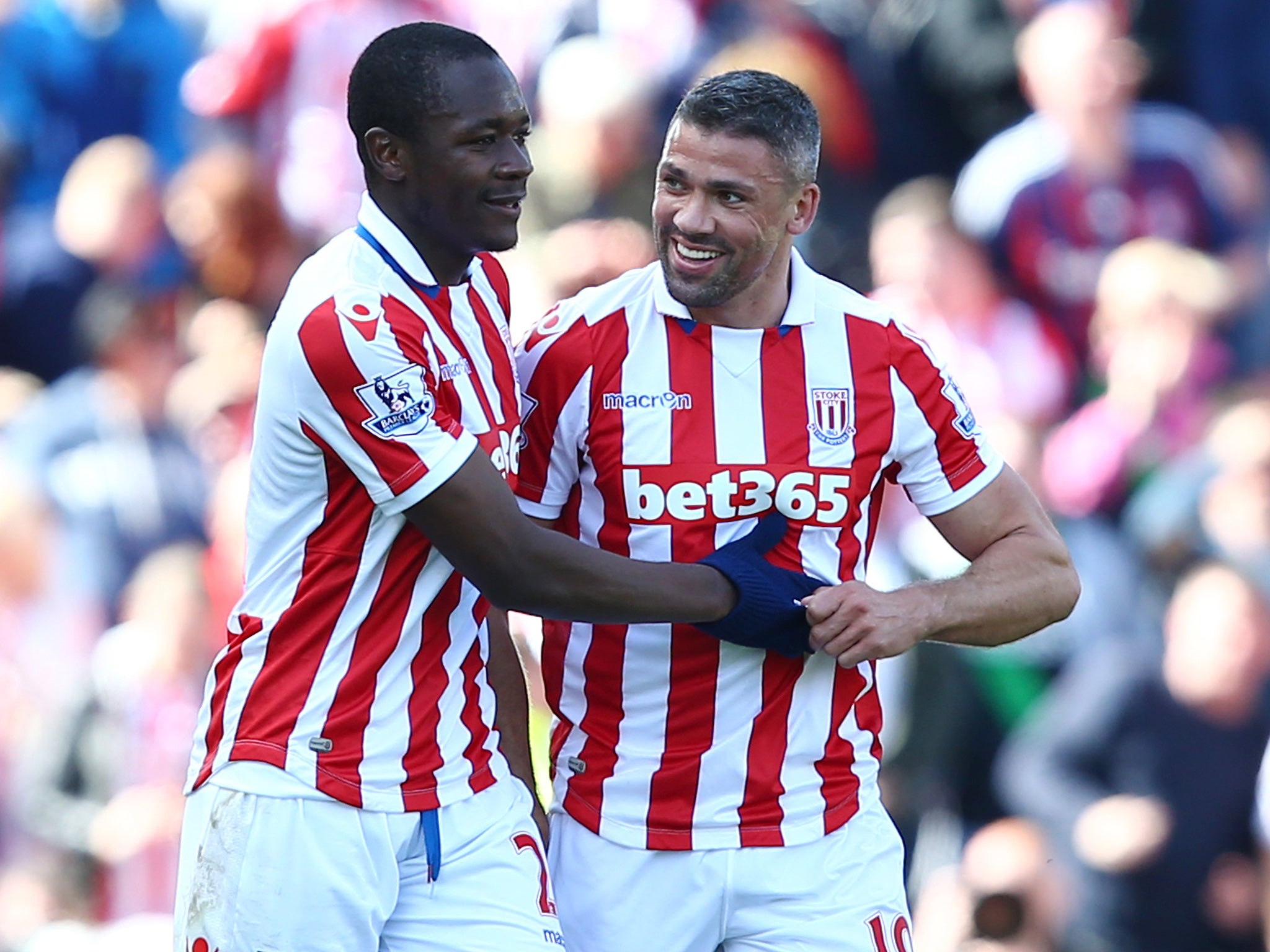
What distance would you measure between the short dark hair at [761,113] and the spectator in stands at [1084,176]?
2927 millimetres

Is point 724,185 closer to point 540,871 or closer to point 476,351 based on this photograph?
point 476,351

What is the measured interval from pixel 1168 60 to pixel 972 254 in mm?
901

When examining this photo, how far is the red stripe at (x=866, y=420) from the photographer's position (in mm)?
2973

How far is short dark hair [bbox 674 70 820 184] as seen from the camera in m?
2.89

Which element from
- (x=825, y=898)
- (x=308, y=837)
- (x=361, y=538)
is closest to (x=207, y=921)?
(x=308, y=837)

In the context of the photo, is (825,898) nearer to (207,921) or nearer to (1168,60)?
(207,921)

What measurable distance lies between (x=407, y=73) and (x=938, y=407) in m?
1.07

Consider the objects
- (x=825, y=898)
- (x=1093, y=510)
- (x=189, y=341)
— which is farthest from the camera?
(x=189, y=341)

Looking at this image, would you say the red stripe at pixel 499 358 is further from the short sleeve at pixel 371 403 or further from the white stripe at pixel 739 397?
the white stripe at pixel 739 397

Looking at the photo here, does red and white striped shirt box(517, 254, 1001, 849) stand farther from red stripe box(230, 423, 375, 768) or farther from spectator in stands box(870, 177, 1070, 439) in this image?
spectator in stands box(870, 177, 1070, 439)

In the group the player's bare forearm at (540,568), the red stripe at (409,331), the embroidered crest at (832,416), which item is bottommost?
the player's bare forearm at (540,568)

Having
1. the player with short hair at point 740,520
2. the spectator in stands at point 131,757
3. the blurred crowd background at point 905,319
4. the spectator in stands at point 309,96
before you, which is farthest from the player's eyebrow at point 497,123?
the spectator in stands at point 131,757

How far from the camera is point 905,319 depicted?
563cm

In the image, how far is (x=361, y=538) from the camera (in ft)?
8.61
